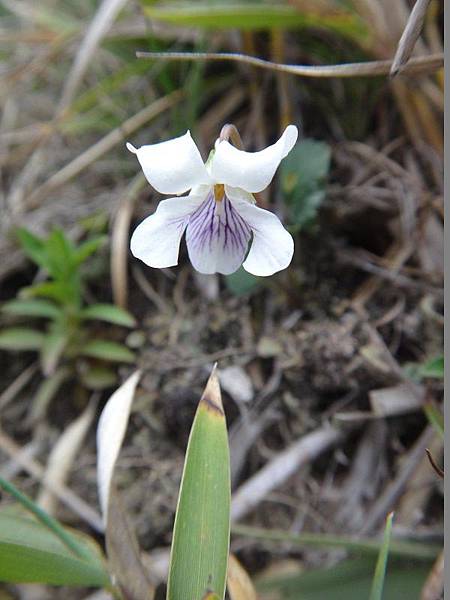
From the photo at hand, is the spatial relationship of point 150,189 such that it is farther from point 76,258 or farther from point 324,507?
point 324,507

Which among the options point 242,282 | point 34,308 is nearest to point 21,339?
point 34,308

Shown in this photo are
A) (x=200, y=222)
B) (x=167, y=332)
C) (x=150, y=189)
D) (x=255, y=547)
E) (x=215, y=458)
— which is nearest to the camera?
(x=215, y=458)

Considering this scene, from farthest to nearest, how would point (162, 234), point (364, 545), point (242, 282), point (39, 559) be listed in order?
point (242, 282), point (364, 545), point (162, 234), point (39, 559)

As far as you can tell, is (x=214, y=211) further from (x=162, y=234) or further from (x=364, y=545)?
(x=364, y=545)

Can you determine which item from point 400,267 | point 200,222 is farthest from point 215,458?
point 400,267

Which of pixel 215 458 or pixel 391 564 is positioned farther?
pixel 391 564

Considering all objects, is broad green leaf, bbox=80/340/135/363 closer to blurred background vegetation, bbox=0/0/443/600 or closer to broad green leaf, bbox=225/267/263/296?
blurred background vegetation, bbox=0/0/443/600

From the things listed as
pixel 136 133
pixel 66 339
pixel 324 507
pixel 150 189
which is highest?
pixel 136 133
